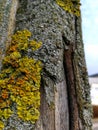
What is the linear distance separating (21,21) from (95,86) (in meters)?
1.16

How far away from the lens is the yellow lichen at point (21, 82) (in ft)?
3.76

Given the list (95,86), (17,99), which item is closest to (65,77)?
(17,99)

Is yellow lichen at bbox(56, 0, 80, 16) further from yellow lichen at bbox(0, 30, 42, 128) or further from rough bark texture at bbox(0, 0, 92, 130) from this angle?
yellow lichen at bbox(0, 30, 42, 128)

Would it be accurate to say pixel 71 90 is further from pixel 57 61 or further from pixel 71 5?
pixel 71 5

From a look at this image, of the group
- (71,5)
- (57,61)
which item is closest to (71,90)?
(57,61)

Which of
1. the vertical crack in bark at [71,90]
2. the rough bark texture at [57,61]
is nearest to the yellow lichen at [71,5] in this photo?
the rough bark texture at [57,61]

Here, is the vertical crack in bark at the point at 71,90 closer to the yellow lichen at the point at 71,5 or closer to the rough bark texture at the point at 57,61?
the rough bark texture at the point at 57,61

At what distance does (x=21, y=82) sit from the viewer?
3.84ft

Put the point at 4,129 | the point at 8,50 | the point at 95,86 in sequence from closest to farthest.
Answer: the point at 4,129 → the point at 8,50 → the point at 95,86

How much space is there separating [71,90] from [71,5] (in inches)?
12.0

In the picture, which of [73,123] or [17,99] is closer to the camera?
[17,99]

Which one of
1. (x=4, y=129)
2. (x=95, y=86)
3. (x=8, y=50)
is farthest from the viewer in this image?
(x=95, y=86)

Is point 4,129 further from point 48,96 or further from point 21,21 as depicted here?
point 21,21

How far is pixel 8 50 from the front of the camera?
1.23 meters
